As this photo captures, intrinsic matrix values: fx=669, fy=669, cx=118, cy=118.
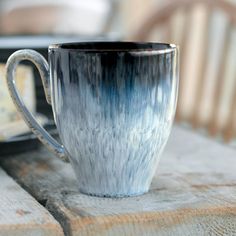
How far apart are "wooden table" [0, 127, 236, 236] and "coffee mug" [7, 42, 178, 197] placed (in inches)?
1.0

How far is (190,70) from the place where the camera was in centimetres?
147

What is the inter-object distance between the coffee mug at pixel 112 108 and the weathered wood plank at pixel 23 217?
0.06 meters

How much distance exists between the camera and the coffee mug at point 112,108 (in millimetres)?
552

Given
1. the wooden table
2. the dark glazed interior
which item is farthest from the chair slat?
the dark glazed interior

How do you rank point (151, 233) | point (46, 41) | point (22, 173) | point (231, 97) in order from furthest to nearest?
point (231, 97) < point (46, 41) < point (22, 173) < point (151, 233)

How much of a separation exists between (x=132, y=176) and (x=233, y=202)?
0.30 ft

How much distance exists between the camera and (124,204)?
566 mm

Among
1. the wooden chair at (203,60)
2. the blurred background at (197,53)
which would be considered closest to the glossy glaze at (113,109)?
Result: the blurred background at (197,53)

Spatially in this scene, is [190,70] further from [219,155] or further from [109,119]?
[109,119]

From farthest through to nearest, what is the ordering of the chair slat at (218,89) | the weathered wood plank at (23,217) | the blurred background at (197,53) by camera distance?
the chair slat at (218,89)
the blurred background at (197,53)
the weathered wood plank at (23,217)

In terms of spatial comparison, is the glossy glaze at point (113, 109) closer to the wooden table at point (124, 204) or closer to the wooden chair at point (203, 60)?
the wooden table at point (124, 204)

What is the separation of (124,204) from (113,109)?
0.27 ft

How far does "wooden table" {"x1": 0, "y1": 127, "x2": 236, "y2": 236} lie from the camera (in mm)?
526

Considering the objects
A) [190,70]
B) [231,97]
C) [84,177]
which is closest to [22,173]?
[84,177]
